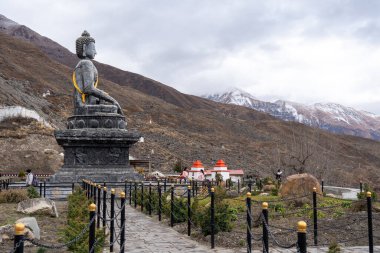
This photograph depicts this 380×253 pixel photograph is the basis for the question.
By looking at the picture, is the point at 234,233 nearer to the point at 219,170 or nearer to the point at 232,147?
the point at 219,170

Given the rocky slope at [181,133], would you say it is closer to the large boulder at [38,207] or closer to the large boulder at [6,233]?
the large boulder at [38,207]

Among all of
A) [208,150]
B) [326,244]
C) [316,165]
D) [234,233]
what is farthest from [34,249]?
[208,150]

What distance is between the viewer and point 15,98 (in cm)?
5966

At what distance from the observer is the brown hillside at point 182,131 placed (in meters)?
61.4

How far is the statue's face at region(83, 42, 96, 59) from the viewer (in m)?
24.2

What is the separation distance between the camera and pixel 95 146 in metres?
21.8

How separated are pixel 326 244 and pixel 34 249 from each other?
5692 mm

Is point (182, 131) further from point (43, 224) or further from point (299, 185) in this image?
point (43, 224)

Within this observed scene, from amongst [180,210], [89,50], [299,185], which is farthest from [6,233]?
[89,50]

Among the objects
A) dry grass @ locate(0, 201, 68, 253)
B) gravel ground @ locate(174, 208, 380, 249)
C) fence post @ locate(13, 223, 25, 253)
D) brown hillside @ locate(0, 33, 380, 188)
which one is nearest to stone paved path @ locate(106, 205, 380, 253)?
gravel ground @ locate(174, 208, 380, 249)

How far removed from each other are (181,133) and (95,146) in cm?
6293

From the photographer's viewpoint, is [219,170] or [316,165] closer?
[219,170]

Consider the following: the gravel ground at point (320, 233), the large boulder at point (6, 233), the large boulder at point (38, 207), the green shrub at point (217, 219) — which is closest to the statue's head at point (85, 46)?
the large boulder at point (38, 207)

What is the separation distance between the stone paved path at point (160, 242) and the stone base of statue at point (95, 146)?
933 centimetres
